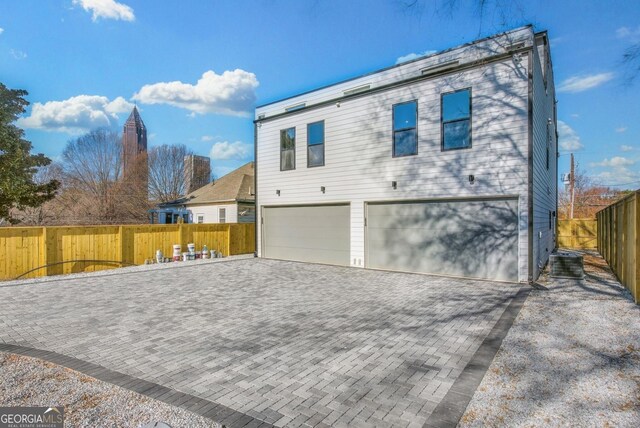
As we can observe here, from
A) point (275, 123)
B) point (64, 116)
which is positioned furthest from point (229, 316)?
point (64, 116)

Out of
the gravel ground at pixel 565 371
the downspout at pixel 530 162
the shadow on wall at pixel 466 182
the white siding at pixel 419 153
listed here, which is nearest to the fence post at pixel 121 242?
the white siding at pixel 419 153

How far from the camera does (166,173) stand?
112ft

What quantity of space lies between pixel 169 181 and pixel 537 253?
3367 cm

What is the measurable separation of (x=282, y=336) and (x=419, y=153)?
6.79 m

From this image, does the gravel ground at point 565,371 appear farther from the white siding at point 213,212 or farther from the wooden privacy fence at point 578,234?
the white siding at point 213,212

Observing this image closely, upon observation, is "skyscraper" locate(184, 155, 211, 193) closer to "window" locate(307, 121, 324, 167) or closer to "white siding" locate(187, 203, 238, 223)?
"white siding" locate(187, 203, 238, 223)

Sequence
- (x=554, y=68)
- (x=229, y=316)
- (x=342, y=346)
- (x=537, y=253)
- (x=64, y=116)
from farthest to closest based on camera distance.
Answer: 1. (x=64, y=116)
2. (x=554, y=68)
3. (x=537, y=253)
4. (x=229, y=316)
5. (x=342, y=346)

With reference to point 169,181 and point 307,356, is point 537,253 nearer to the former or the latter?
point 307,356

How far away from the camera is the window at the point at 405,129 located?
9445mm

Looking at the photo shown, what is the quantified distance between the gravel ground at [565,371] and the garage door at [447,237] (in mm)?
2402

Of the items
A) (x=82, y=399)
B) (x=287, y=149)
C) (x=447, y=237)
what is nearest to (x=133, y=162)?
(x=287, y=149)

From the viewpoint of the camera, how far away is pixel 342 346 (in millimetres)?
4117

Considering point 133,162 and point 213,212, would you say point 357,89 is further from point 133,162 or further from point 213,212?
point 133,162

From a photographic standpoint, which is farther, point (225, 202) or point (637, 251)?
point (225, 202)
